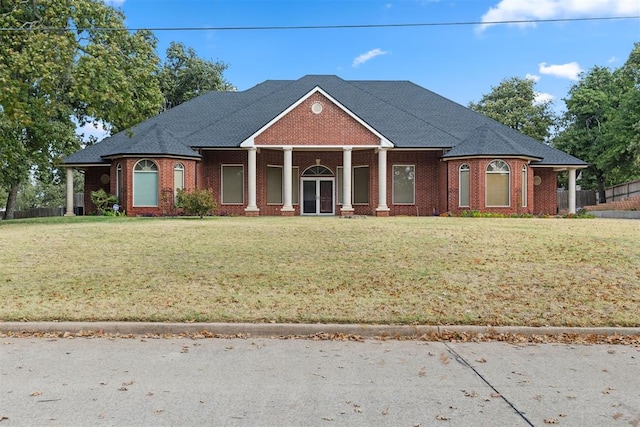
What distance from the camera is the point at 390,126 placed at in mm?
28438

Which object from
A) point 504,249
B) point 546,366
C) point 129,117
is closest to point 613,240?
point 504,249

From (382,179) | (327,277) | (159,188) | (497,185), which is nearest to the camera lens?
(327,277)

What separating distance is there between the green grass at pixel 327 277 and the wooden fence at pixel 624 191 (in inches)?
980

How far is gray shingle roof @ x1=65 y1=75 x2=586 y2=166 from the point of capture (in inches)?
1030

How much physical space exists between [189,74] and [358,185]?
2288cm

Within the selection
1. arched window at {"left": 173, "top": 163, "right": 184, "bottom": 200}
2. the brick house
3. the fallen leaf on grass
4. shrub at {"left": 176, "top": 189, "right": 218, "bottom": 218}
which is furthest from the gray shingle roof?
the fallen leaf on grass

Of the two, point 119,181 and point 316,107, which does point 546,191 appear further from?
point 119,181

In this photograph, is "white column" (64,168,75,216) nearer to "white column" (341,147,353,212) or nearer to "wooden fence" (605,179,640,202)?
"white column" (341,147,353,212)

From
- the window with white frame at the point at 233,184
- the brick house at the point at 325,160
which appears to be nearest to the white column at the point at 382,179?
the brick house at the point at 325,160

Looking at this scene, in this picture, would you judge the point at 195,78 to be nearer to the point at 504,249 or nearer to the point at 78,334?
the point at 504,249

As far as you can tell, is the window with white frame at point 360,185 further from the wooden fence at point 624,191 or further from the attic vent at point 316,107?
the wooden fence at point 624,191

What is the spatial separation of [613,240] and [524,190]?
13.6 metres

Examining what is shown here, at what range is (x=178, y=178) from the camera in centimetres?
2569

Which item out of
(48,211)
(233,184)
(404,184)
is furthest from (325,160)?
(48,211)
